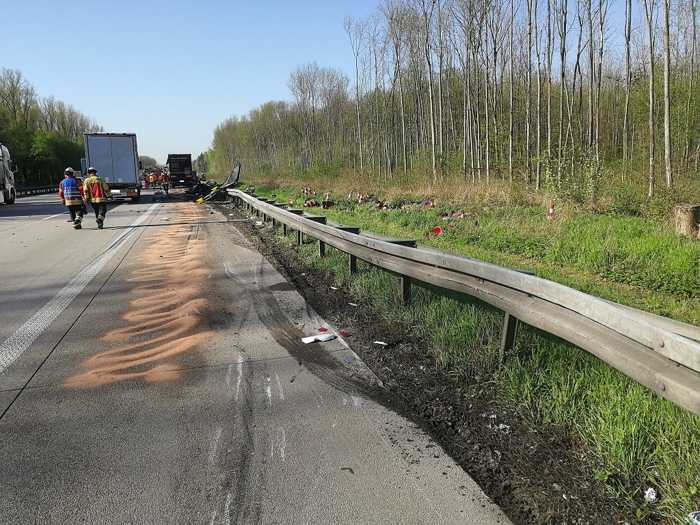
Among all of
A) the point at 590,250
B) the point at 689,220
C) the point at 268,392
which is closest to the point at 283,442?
the point at 268,392

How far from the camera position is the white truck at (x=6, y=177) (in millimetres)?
27047

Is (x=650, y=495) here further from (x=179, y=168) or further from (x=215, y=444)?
(x=179, y=168)

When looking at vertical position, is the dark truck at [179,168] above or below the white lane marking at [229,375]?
above

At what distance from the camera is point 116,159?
87.5ft

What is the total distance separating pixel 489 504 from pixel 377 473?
1.91ft

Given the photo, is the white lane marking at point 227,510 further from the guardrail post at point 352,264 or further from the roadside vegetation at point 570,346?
the guardrail post at point 352,264

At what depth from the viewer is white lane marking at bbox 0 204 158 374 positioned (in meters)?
4.63

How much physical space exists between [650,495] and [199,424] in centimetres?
251

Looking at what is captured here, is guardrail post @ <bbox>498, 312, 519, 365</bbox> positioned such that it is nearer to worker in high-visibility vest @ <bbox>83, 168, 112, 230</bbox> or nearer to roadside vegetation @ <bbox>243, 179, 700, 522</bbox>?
roadside vegetation @ <bbox>243, 179, 700, 522</bbox>

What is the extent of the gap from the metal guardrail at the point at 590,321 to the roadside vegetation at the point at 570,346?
1.11ft

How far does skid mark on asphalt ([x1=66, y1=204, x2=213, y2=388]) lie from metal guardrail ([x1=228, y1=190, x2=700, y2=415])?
245 cm

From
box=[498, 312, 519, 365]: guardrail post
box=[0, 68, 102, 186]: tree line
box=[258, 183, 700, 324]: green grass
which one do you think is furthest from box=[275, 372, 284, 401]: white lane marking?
box=[0, 68, 102, 186]: tree line

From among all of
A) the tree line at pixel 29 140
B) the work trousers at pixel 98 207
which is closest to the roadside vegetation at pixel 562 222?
the work trousers at pixel 98 207

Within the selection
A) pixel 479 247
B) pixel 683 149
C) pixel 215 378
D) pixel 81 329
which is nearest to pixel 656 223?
pixel 479 247
